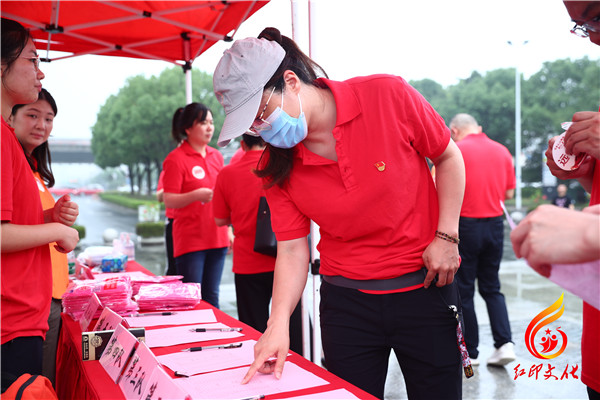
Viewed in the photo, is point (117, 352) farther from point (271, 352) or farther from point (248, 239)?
point (248, 239)

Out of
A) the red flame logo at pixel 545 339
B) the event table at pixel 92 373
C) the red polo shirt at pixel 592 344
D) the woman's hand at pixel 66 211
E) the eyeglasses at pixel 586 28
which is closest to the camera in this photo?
the eyeglasses at pixel 586 28

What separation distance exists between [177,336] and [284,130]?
728 mm

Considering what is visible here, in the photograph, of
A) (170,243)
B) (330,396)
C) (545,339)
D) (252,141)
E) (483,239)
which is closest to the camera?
(330,396)

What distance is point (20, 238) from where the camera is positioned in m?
1.27

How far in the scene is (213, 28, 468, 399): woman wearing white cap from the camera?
4.25 ft

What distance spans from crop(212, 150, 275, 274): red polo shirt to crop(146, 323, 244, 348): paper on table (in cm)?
109

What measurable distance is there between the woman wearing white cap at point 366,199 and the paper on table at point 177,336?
1.07ft

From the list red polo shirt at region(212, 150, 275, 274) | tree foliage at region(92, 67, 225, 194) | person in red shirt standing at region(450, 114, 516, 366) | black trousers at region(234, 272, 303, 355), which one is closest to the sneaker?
person in red shirt standing at region(450, 114, 516, 366)

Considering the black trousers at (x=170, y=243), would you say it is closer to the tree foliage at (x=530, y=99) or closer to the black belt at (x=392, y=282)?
the black belt at (x=392, y=282)

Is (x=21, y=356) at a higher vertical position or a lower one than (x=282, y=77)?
lower

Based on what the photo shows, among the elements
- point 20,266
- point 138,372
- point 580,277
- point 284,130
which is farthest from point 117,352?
point 580,277

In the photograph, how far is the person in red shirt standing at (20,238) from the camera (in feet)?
4.13

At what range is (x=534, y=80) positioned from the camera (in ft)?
68.4

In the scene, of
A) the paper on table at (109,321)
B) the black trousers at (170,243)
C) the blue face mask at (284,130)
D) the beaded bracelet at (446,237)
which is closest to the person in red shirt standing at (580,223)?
the beaded bracelet at (446,237)
